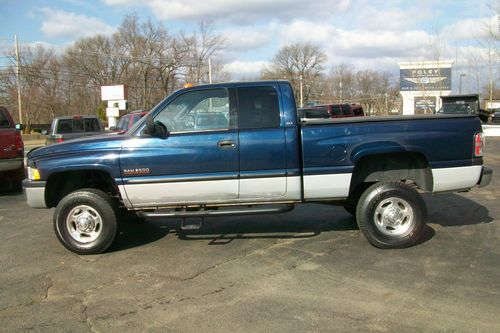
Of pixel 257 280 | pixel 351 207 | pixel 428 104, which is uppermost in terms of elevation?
pixel 428 104

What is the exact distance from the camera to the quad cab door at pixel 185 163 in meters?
5.49

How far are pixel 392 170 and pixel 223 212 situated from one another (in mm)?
2199

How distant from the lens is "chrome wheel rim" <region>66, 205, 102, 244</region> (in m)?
5.75

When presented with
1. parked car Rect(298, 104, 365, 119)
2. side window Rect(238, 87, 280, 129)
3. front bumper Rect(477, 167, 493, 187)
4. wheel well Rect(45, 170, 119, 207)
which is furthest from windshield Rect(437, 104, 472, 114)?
wheel well Rect(45, 170, 119, 207)

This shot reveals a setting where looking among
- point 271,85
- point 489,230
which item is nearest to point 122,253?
point 271,85

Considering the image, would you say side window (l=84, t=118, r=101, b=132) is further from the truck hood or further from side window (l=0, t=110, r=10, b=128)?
the truck hood

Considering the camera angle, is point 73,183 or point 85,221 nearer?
point 85,221

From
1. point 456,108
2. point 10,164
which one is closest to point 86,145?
point 10,164

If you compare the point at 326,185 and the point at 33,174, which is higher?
the point at 33,174

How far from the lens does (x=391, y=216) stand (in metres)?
5.67

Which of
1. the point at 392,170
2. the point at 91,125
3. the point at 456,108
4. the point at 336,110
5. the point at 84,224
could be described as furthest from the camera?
the point at 336,110

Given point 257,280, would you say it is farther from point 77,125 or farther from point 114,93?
point 114,93

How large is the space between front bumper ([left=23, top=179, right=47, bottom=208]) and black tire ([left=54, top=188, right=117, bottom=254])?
27 cm

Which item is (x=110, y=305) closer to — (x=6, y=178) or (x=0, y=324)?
(x=0, y=324)
